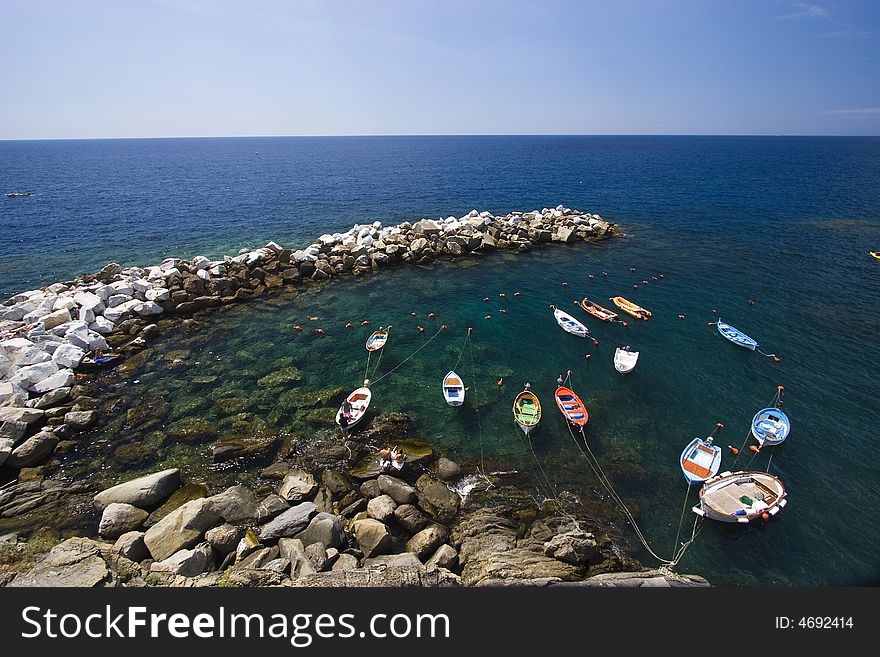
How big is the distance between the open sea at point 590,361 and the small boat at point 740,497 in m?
0.72

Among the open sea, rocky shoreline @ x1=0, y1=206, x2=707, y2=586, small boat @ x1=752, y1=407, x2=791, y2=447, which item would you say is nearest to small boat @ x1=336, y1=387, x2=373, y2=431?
the open sea

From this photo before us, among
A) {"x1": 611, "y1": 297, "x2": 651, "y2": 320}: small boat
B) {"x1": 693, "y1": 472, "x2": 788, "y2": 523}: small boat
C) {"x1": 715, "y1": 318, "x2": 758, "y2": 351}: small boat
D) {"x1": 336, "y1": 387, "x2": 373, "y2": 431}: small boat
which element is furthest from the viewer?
{"x1": 611, "y1": 297, "x2": 651, "y2": 320}: small boat

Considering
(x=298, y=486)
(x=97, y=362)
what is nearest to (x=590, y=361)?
(x=298, y=486)

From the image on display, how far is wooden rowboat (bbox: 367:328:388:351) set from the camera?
31.8 meters

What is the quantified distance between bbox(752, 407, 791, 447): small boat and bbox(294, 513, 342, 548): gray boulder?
2486 cm

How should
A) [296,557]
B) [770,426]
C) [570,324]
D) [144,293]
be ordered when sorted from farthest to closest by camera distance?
[144,293], [570,324], [770,426], [296,557]

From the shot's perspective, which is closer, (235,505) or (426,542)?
(426,542)

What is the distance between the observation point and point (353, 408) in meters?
24.8

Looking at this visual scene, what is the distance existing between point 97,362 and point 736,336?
5116 centimetres

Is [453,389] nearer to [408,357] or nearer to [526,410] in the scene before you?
[526,410]

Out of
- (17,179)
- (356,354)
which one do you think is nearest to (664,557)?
(356,354)

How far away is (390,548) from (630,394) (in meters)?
19.6

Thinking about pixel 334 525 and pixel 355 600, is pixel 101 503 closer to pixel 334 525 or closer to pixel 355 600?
pixel 334 525

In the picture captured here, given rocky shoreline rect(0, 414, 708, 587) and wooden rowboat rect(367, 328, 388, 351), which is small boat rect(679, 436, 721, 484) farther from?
wooden rowboat rect(367, 328, 388, 351)
